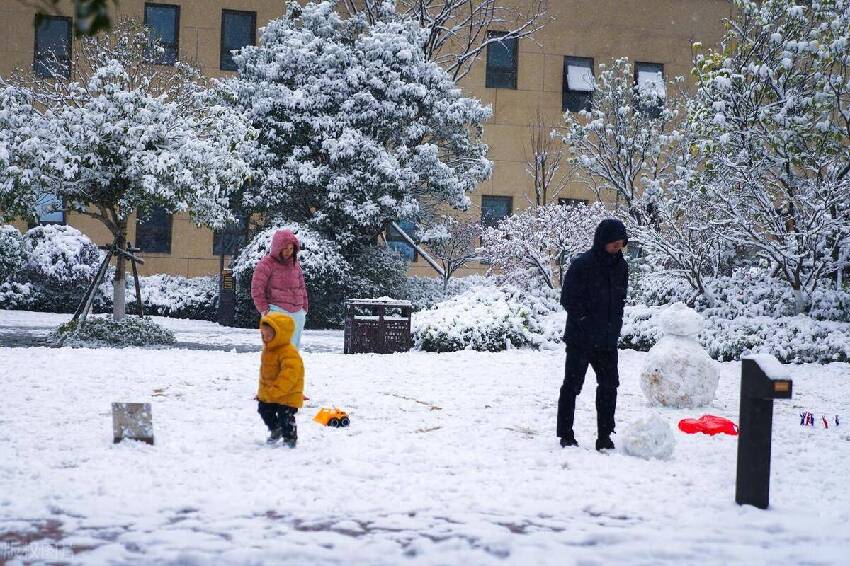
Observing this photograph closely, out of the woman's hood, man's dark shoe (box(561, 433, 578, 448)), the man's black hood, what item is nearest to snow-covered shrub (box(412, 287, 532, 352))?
the woman's hood

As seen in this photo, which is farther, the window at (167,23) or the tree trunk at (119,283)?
the window at (167,23)

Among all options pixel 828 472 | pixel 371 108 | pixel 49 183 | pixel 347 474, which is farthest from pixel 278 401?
pixel 371 108

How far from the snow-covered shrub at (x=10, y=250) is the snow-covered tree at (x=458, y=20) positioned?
10177 mm

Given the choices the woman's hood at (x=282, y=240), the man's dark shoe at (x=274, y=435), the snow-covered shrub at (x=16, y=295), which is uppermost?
the woman's hood at (x=282, y=240)

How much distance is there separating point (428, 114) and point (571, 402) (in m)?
16.1

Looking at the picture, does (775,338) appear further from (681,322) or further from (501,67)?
(501,67)

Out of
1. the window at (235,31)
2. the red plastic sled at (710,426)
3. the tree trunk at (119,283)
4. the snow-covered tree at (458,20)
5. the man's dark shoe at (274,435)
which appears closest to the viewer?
the man's dark shoe at (274,435)

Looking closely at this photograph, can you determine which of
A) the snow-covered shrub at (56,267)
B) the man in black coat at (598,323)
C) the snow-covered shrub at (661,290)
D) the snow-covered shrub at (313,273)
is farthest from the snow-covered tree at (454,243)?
the man in black coat at (598,323)

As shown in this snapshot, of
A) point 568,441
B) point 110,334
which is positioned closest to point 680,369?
point 568,441

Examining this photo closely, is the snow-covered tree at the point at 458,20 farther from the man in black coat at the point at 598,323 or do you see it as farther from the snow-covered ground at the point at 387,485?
the man in black coat at the point at 598,323

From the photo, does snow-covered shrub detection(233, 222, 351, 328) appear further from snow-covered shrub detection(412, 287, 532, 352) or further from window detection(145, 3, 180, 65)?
window detection(145, 3, 180, 65)

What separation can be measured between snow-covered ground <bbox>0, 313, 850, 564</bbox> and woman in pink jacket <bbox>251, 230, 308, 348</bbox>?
3.24 ft

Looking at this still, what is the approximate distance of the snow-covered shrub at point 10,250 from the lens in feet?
71.1

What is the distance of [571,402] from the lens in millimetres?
7371
